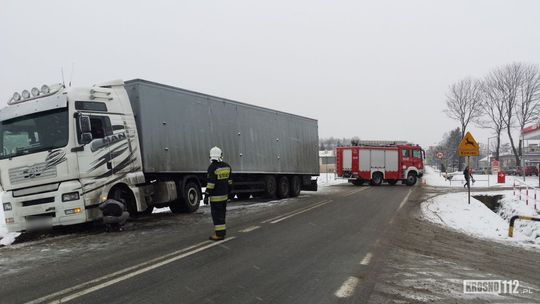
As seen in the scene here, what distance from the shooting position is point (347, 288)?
5254 millimetres

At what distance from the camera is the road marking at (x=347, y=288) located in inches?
198

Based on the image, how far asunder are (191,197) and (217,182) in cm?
494

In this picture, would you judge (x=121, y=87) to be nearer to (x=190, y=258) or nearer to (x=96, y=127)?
(x=96, y=127)

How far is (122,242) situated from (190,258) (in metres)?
2.22

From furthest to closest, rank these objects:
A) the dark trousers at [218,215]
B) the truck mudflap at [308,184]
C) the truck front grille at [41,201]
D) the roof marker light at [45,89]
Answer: the truck mudflap at [308,184] < the roof marker light at [45,89] < the truck front grille at [41,201] < the dark trousers at [218,215]

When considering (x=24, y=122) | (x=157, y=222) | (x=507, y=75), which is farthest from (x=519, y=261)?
(x=507, y=75)

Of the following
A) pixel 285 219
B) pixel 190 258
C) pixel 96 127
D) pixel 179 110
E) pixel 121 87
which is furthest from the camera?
pixel 179 110

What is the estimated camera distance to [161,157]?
38.8ft

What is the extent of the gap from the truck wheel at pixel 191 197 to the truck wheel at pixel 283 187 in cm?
619

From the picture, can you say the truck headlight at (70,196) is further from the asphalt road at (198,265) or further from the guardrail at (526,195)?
Answer: the guardrail at (526,195)

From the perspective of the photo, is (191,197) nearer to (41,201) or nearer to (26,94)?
(41,201)

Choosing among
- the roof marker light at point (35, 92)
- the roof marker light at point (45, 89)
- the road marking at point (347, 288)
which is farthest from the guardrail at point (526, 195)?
the roof marker light at point (35, 92)

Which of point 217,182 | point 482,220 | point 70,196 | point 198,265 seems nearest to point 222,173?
point 217,182

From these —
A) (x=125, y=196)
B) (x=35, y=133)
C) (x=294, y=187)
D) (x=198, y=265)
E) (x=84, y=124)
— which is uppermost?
(x=84, y=124)
